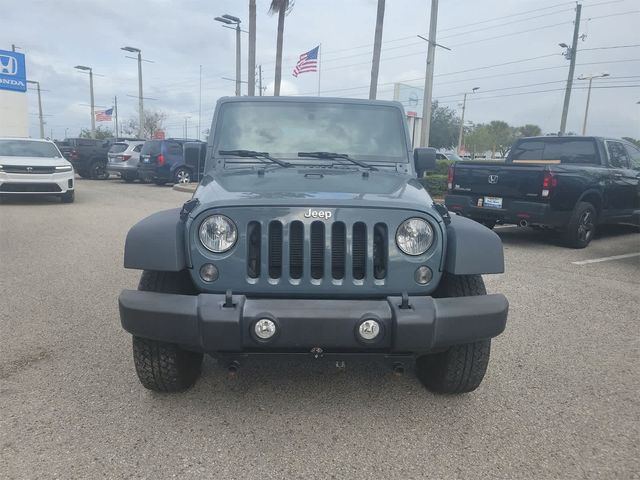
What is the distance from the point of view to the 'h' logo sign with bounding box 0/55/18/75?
24250mm

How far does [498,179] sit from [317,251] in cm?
641

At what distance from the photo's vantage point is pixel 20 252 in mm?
7496

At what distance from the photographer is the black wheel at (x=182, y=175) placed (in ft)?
65.6

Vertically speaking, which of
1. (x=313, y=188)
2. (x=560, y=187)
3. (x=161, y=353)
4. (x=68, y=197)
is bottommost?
Answer: (x=68, y=197)

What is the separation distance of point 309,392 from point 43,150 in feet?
41.0

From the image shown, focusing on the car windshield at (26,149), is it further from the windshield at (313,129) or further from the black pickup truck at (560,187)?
→ the windshield at (313,129)

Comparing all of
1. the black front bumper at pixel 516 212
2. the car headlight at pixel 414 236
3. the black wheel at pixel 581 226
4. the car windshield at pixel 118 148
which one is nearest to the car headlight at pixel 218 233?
the car headlight at pixel 414 236

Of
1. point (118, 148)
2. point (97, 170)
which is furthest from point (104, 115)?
point (118, 148)

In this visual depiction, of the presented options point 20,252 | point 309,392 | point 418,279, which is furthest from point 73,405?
point 20,252

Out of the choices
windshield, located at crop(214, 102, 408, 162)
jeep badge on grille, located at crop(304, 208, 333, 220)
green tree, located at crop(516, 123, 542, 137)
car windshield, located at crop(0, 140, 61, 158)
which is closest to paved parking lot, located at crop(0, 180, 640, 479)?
jeep badge on grille, located at crop(304, 208, 333, 220)

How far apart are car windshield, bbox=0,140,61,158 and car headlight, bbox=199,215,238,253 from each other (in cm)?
1211

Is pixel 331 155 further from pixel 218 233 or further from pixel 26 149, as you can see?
pixel 26 149

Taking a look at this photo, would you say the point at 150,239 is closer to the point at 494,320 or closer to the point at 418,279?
the point at 418,279

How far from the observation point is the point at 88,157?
2303 cm
